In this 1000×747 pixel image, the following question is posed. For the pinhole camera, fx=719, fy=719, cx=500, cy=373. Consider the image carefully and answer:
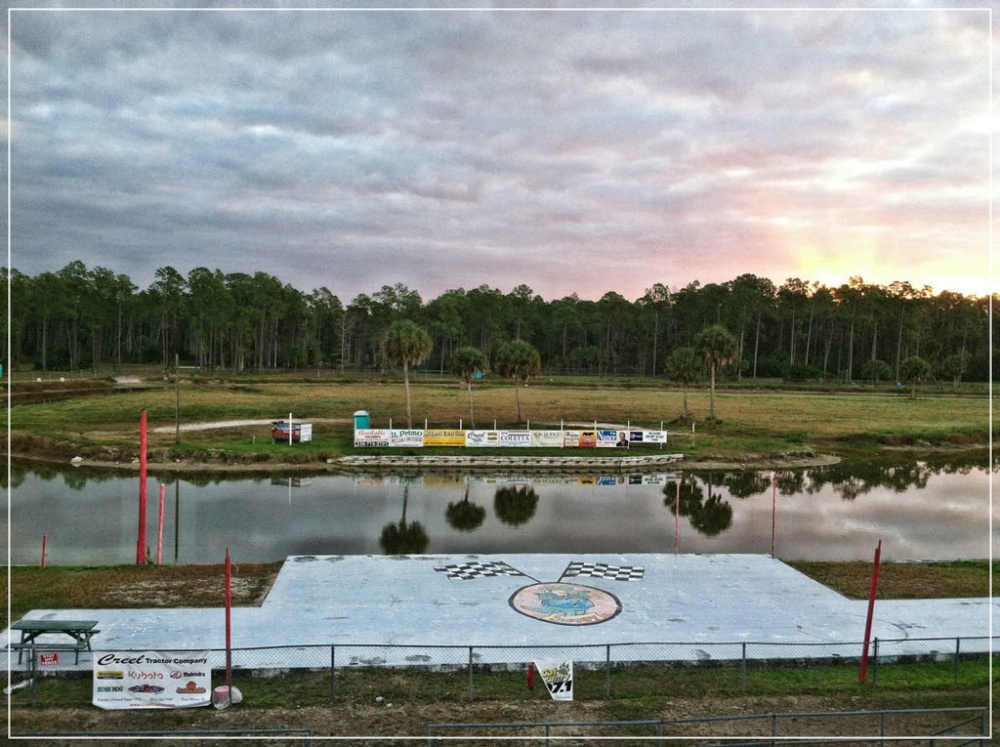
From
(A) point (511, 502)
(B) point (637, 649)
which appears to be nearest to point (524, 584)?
(B) point (637, 649)

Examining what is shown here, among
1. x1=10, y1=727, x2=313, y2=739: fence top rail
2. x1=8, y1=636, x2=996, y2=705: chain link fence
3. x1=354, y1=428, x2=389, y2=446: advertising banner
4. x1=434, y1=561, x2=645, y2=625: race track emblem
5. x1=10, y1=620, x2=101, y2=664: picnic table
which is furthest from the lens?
x1=354, y1=428, x2=389, y2=446: advertising banner

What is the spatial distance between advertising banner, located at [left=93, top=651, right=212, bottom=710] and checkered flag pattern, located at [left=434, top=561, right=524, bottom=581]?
935cm

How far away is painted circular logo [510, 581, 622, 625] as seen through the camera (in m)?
18.6

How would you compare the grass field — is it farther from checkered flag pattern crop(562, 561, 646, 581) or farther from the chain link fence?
the chain link fence

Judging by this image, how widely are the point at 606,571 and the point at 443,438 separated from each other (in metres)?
27.3

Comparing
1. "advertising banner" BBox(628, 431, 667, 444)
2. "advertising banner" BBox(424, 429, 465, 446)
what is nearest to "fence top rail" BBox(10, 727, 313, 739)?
"advertising banner" BBox(424, 429, 465, 446)

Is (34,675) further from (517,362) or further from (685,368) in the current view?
(685,368)

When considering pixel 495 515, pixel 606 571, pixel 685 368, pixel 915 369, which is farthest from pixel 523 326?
pixel 606 571

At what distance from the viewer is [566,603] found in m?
19.7

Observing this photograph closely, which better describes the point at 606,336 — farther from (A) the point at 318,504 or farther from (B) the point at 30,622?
(B) the point at 30,622

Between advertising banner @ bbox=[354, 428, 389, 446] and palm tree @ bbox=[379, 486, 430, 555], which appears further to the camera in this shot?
advertising banner @ bbox=[354, 428, 389, 446]

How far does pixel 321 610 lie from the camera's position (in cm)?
1875

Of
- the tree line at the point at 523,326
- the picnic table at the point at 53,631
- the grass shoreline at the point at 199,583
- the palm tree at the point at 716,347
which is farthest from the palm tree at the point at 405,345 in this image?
the tree line at the point at 523,326

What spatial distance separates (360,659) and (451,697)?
8.29 feet
